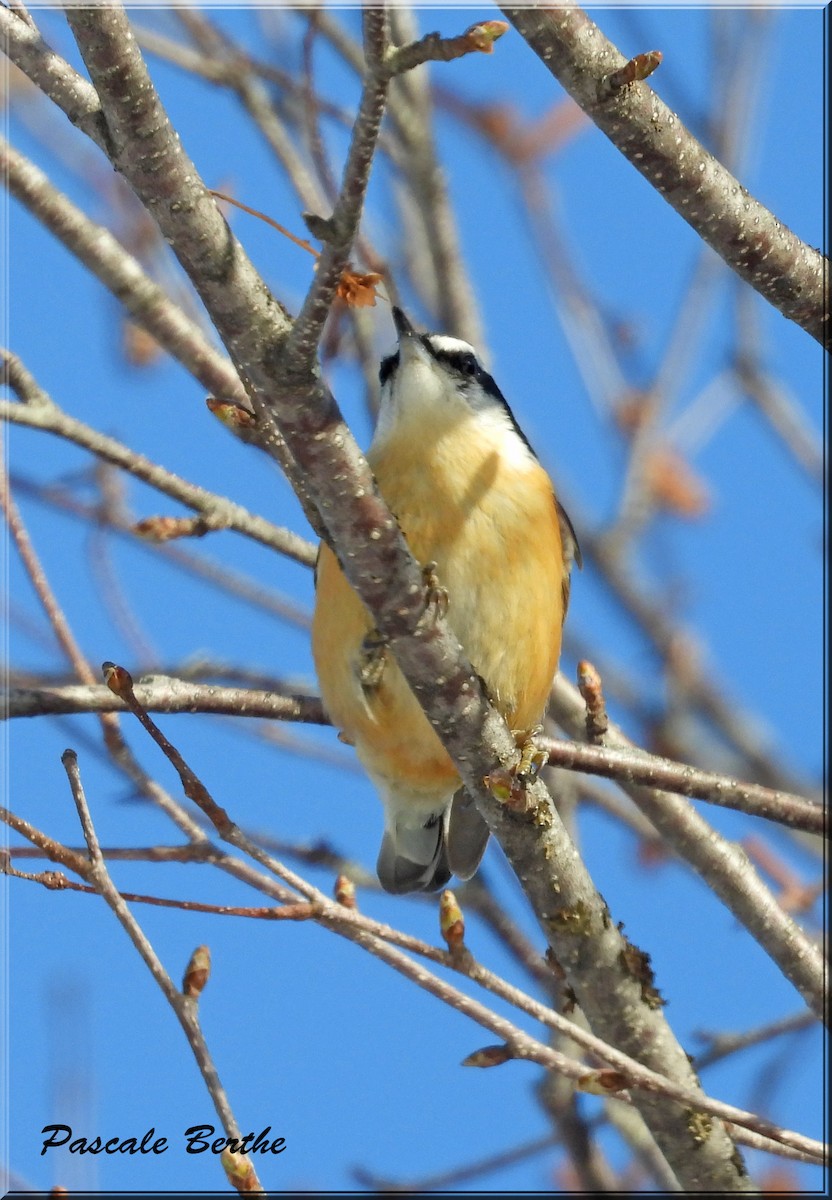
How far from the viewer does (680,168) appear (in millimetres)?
2438

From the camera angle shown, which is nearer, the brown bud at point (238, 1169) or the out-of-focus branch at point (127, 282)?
the brown bud at point (238, 1169)

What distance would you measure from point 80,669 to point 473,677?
824 millimetres

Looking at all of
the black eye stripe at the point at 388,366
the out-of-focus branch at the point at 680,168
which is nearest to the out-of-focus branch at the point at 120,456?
the black eye stripe at the point at 388,366

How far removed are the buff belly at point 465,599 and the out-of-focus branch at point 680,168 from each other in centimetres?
105

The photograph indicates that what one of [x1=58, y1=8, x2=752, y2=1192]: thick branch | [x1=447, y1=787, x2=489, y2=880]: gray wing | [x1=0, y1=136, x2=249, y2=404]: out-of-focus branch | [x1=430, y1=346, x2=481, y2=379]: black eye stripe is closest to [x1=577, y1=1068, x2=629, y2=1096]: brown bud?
[x1=58, y1=8, x2=752, y2=1192]: thick branch

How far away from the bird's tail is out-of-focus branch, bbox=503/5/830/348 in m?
1.89

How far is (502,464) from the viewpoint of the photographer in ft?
12.0

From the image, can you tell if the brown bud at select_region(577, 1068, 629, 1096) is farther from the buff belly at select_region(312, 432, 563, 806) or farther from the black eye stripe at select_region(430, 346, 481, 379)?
the black eye stripe at select_region(430, 346, 481, 379)

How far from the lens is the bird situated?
3.37m

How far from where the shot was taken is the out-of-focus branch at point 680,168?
2.33 meters

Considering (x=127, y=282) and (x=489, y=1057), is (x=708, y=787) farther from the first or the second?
(x=127, y=282)

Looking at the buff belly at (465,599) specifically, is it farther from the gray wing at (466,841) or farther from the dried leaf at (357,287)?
the dried leaf at (357,287)

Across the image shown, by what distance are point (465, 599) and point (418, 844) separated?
3.35 feet

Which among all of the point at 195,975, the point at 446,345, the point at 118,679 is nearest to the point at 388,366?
the point at 446,345
